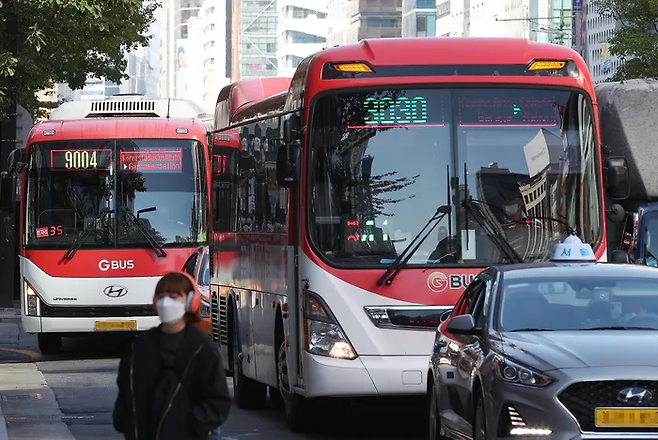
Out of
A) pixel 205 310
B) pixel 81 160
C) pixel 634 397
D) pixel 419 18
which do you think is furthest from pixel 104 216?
pixel 419 18

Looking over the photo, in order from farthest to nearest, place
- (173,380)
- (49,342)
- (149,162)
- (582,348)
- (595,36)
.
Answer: (595,36), (49,342), (149,162), (582,348), (173,380)

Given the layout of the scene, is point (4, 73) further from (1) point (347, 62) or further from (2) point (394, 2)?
(2) point (394, 2)

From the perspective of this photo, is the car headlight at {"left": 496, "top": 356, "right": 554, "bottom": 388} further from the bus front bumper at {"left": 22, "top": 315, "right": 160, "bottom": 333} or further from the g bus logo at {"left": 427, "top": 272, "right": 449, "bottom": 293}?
the bus front bumper at {"left": 22, "top": 315, "right": 160, "bottom": 333}

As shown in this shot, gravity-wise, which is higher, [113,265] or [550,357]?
[550,357]

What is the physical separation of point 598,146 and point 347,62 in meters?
2.02

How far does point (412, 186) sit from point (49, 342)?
41.2 ft

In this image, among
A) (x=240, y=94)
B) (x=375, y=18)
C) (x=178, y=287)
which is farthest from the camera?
(x=375, y=18)

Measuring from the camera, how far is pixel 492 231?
13648 millimetres

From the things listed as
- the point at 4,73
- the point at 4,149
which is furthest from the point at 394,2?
the point at 4,73

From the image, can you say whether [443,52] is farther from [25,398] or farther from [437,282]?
[25,398]

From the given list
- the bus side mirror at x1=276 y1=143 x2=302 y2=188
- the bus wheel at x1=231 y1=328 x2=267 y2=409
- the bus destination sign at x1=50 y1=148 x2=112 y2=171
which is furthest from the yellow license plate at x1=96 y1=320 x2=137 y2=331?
the bus side mirror at x1=276 y1=143 x2=302 y2=188

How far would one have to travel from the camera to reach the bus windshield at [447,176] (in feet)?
44.6

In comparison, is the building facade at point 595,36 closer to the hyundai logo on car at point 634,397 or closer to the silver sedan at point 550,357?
the silver sedan at point 550,357

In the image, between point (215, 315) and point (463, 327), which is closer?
point (463, 327)
